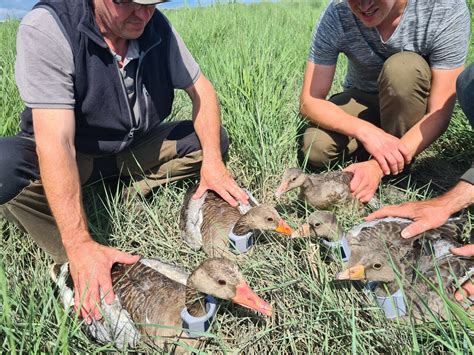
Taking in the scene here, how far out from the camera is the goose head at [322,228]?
8.05 feet

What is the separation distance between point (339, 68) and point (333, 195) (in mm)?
3276

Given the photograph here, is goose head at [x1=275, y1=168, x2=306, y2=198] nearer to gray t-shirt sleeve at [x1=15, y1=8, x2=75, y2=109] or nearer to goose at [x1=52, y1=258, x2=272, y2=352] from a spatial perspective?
goose at [x1=52, y1=258, x2=272, y2=352]

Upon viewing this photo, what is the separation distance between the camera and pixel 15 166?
8.67ft

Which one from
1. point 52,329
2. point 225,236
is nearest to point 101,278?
point 52,329

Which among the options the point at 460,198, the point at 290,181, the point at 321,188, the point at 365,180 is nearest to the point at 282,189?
the point at 290,181

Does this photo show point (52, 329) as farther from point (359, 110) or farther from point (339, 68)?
point (339, 68)

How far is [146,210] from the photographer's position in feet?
10.4

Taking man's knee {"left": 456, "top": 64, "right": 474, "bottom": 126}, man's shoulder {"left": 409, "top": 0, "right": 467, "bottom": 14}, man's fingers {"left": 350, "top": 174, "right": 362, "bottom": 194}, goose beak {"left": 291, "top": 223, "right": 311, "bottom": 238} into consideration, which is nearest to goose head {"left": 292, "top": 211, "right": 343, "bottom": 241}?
goose beak {"left": 291, "top": 223, "right": 311, "bottom": 238}

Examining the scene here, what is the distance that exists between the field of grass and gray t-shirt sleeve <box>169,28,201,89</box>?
595 mm

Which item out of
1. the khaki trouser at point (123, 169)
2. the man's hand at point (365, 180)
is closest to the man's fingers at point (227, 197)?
the khaki trouser at point (123, 169)

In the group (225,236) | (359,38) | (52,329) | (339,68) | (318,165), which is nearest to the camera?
(52,329)

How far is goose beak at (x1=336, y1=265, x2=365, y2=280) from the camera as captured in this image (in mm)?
2156

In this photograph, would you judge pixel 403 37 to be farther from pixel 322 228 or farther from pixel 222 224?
pixel 222 224

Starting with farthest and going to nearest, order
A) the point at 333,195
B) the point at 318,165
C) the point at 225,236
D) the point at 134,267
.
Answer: the point at 318,165
the point at 333,195
the point at 225,236
the point at 134,267
